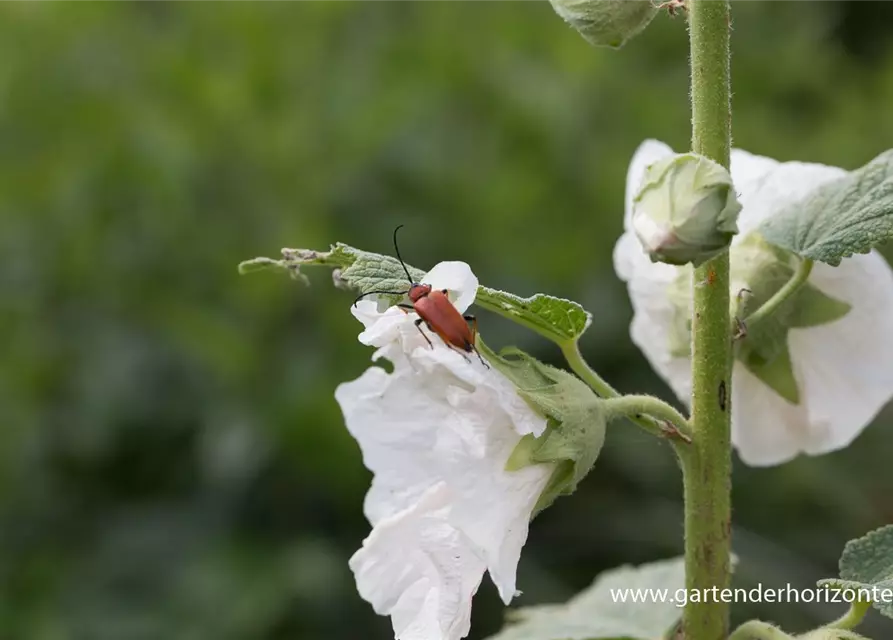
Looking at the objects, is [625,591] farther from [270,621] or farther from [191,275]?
[191,275]

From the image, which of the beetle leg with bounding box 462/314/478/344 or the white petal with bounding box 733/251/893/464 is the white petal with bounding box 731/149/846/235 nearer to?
the white petal with bounding box 733/251/893/464

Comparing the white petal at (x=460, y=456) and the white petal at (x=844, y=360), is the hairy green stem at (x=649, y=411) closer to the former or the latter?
the white petal at (x=460, y=456)

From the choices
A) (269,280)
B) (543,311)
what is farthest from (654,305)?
(269,280)

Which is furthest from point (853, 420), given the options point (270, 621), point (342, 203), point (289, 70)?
point (289, 70)

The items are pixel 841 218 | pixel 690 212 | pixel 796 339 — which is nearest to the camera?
pixel 690 212

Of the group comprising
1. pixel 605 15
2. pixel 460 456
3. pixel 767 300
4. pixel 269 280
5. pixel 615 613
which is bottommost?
pixel 615 613

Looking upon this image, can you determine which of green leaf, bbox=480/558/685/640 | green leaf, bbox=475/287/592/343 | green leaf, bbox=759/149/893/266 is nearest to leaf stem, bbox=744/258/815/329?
green leaf, bbox=759/149/893/266

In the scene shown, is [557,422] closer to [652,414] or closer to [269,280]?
[652,414]
